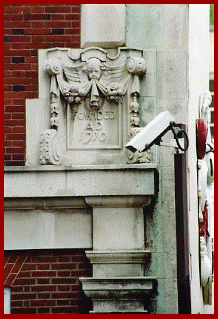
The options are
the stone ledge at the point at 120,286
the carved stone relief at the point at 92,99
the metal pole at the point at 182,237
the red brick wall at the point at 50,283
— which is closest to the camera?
the metal pole at the point at 182,237

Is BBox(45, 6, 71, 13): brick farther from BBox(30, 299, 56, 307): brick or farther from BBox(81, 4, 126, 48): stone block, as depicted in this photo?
BBox(30, 299, 56, 307): brick

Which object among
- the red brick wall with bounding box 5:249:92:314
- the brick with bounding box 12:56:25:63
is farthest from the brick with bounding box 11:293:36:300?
the brick with bounding box 12:56:25:63

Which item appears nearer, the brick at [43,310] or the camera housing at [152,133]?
the camera housing at [152,133]

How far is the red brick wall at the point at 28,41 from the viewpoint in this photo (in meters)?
16.2

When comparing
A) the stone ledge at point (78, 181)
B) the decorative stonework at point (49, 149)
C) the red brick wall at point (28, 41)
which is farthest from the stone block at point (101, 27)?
the stone ledge at point (78, 181)

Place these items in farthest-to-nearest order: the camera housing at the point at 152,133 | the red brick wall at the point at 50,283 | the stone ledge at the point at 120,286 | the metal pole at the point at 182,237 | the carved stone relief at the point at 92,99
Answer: the carved stone relief at the point at 92,99
the red brick wall at the point at 50,283
the stone ledge at the point at 120,286
the metal pole at the point at 182,237
the camera housing at the point at 152,133

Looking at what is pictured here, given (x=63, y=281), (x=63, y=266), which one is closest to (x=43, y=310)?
(x=63, y=281)

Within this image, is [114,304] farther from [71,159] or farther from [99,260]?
[71,159]

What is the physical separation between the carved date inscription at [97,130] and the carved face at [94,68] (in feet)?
0.95

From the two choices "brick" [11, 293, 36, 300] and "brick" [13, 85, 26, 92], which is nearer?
"brick" [11, 293, 36, 300]

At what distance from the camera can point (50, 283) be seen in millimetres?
15969

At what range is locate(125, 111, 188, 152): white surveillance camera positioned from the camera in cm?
1470

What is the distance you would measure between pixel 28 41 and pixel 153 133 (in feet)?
6.97

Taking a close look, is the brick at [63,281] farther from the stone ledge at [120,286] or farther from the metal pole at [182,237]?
the metal pole at [182,237]
